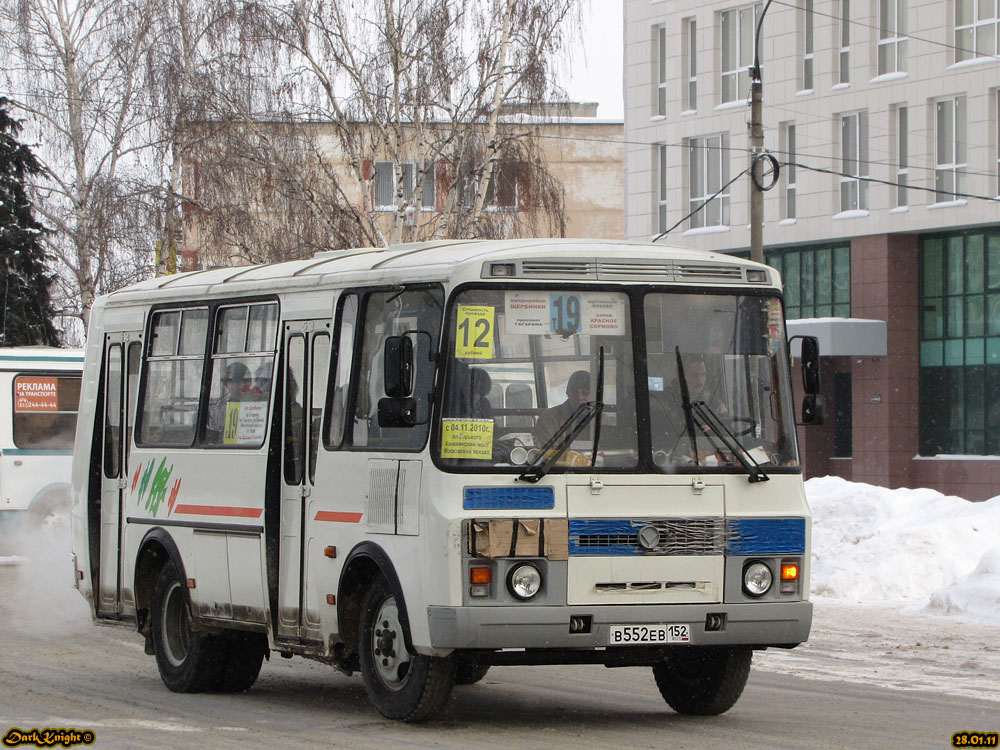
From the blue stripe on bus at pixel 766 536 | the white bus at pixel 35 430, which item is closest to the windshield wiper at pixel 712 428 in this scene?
the blue stripe on bus at pixel 766 536

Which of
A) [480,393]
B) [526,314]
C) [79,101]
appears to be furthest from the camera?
[79,101]

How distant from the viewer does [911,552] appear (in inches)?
837

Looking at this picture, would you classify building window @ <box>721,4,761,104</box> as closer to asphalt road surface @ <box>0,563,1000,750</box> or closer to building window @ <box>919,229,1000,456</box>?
building window @ <box>919,229,1000,456</box>

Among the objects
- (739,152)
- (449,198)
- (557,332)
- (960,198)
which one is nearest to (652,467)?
(557,332)

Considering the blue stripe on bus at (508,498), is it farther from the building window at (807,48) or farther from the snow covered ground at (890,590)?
the building window at (807,48)

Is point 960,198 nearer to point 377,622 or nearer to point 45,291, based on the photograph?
point 45,291

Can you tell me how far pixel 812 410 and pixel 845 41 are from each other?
117 ft

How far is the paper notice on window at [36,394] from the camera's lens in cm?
2798

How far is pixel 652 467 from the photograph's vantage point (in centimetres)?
1048

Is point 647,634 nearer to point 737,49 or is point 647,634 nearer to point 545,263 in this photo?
point 545,263

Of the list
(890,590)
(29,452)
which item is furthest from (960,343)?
(890,590)

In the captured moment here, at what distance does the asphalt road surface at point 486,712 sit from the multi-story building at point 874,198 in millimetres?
28394

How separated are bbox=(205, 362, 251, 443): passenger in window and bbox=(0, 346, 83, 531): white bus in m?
15.6

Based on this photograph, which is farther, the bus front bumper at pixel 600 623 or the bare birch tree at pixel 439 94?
the bare birch tree at pixel 439 94
